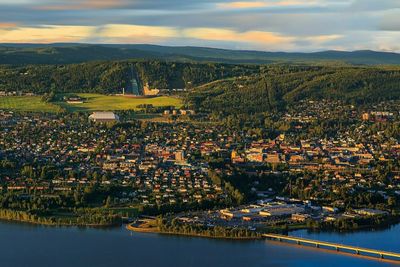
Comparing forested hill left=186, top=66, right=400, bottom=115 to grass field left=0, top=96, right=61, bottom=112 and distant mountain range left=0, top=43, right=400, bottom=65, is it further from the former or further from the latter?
distant mountain range left=0, top=43, right=400, bottom=65

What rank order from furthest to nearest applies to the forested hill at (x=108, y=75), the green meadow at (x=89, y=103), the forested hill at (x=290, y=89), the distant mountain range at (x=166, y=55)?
the distant mountain range at (x=166, y=55) < the forested hill at (x=108, y=75) < the forested hill at (x=290, y=89) < the green meadow at (x=89, y=103)

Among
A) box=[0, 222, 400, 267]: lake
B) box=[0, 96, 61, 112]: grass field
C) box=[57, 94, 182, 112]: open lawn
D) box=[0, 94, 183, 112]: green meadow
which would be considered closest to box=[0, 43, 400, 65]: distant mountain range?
box=[0, 96, 61, 112]: grass field

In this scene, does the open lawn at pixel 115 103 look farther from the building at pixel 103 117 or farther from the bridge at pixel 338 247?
the bridge at pixel 338 247

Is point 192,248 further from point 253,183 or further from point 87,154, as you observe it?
point 87,154

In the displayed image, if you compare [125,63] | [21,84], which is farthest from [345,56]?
[21,84]

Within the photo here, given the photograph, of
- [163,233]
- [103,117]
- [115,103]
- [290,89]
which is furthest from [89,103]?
[163,233]

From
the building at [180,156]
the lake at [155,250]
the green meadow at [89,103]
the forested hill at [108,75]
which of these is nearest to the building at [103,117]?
the green meadow at [89,103]
